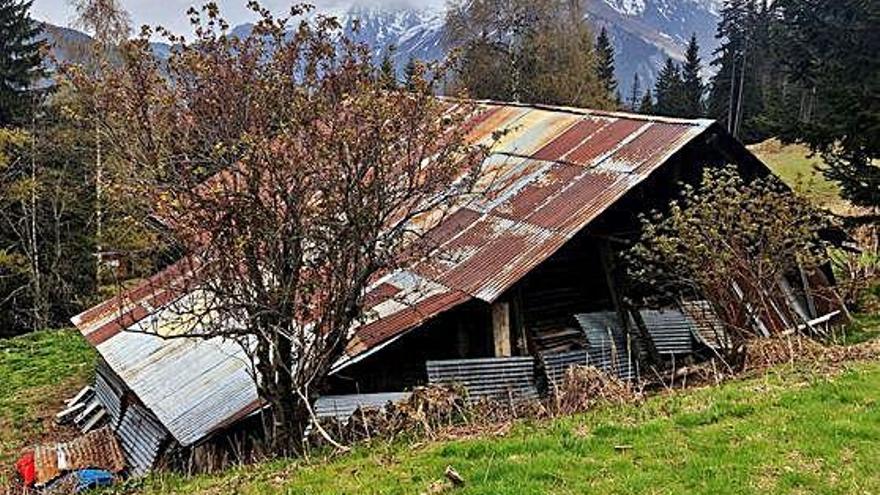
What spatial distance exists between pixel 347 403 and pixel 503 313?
2.56 metres

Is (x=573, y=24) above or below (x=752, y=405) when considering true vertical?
above

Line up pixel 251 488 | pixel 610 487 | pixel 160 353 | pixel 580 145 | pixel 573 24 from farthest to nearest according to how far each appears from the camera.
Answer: pixel 573 24, pixel 580 145, pixel 160 353, pixel 251 488, pixel 610 487

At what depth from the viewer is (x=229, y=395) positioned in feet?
33.8

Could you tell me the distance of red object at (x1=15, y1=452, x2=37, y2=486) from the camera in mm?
10711

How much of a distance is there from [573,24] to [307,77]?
33091 mm

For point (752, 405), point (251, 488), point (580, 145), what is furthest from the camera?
point (580, 145)

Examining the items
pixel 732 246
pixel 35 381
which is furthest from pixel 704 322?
pixel 35 381

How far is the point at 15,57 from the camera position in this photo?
2781cm

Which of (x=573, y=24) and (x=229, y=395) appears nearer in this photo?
(x=229, y=395)

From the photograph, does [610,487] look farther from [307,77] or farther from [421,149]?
[307,77]

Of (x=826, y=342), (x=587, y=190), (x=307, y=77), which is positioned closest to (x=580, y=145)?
(x=587, y=190)

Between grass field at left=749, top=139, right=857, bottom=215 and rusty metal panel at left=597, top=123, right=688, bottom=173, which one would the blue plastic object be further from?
grass field at left=749, top=139, right=857, bottom=215

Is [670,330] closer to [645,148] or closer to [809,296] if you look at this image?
[645,148]

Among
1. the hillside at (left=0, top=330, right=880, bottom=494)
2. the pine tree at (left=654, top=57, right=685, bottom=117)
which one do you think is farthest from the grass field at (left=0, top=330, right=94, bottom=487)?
the pine tree at (left=654, top=57, right=685, bottom=117)
